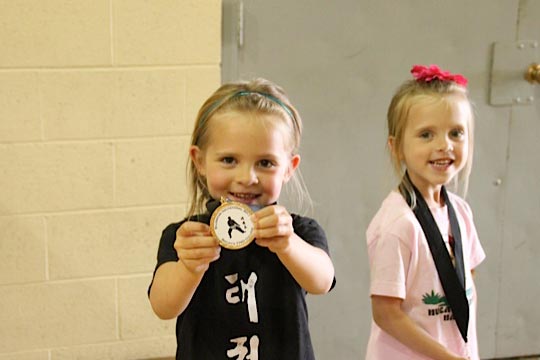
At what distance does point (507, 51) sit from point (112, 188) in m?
1.59

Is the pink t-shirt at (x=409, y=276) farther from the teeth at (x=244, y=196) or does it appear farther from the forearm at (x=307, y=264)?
the teeth at (x=244, y=196)

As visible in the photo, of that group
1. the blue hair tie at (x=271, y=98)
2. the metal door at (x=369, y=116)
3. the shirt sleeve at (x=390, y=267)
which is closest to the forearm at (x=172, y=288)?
the blue hair tie at (x=271, y=98)

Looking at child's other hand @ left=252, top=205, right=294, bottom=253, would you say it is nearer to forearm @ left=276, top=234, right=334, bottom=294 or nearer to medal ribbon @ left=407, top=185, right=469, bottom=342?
forearm @ left=276, top=234, right=334, bottom=294

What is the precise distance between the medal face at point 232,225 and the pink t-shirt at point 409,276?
66 centimetres

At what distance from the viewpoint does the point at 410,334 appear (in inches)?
82.4

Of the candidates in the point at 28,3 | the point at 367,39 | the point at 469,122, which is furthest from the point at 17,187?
the point at 469,122

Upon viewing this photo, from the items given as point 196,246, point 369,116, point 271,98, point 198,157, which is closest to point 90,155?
point 369,116

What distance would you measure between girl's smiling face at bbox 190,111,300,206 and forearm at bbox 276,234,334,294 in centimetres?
11

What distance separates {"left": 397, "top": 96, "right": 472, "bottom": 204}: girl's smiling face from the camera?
2146 mm

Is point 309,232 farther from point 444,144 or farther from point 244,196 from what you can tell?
point 444,144

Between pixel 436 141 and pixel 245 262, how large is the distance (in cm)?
70

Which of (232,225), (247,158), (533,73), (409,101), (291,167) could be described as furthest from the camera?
(533,73)

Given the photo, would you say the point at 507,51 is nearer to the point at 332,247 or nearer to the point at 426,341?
the point at 332,247

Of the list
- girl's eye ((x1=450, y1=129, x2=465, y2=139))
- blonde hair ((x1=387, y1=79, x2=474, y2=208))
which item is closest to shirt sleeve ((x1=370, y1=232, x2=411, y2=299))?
blonde hair ((x1=387, y1=79, x2=474, y2=208))
